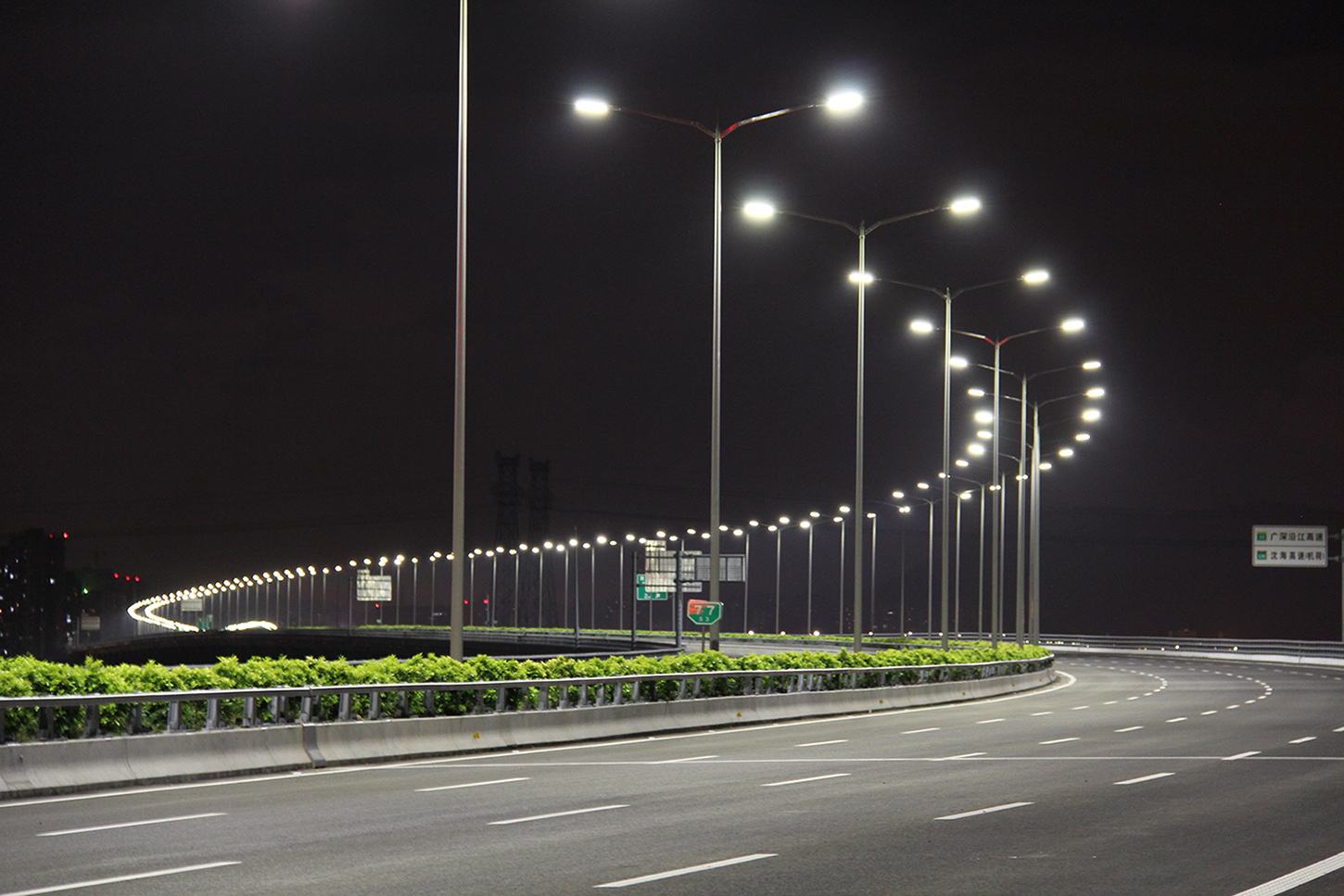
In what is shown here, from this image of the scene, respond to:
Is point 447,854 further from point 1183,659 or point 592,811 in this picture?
point 1183,659

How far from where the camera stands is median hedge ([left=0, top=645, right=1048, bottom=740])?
22500 millimetres

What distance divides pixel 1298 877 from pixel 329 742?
47.6 ft

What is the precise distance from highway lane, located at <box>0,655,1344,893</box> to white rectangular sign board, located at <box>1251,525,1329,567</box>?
69.4 metres

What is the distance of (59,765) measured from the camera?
2000 centimetres

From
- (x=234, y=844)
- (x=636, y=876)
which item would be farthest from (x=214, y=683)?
(x=636, y=876)

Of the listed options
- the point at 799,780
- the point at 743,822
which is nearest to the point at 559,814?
the point at 743,822

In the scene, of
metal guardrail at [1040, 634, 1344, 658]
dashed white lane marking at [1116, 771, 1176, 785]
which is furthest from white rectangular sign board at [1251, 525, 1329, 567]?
dashed white lane marking at [1116, 771, 1176, 785]

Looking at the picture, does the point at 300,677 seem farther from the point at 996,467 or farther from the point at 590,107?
the point at 996,467

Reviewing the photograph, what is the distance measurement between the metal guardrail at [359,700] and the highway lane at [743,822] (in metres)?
1.36

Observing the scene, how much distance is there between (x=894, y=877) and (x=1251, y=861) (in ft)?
9.09

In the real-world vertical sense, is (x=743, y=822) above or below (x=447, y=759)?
above

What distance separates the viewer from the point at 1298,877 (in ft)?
41.4

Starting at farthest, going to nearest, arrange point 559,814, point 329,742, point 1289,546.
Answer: point 1289,546, point 329,742, point 559,814

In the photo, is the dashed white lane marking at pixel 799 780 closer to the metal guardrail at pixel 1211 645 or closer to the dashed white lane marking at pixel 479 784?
the dashed white lane marking at pixel 479 784
